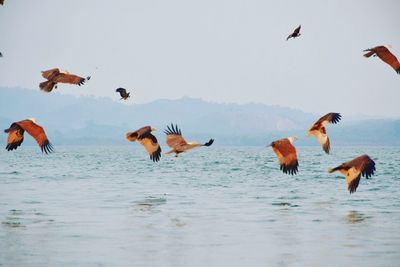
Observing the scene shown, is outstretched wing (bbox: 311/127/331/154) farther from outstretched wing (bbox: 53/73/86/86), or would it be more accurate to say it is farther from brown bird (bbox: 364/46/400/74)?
outstretched wing (bbox: 53/73/86/86)

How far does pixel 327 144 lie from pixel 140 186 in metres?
30.5

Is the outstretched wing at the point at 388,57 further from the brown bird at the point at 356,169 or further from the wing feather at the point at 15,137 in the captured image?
the wing feather at the point at 15,137

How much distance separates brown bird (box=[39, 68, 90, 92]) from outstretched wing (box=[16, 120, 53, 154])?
92 cm

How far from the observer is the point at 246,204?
35.0 meters

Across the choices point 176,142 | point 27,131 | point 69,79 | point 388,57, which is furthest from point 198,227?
point 388,57

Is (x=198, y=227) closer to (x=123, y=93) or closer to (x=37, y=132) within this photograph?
(x=123, y=93)

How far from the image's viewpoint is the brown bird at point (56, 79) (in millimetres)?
19594

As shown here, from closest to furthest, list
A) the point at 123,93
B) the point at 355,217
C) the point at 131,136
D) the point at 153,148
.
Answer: the point at 131,136 → the point at 153,148 → the point at 123,93 → the point at 355,217

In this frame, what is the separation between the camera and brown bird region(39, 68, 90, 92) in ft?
64.3

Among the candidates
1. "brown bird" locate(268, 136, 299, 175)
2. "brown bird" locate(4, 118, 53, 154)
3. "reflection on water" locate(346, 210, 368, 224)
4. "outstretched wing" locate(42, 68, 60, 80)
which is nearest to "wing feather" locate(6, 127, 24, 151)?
"brown bird" locate(4, 118, 53, 154)

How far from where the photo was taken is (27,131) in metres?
18.9

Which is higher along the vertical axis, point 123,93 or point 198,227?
point 123,93

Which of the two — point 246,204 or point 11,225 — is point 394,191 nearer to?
point 246,204

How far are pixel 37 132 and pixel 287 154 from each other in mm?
6229
